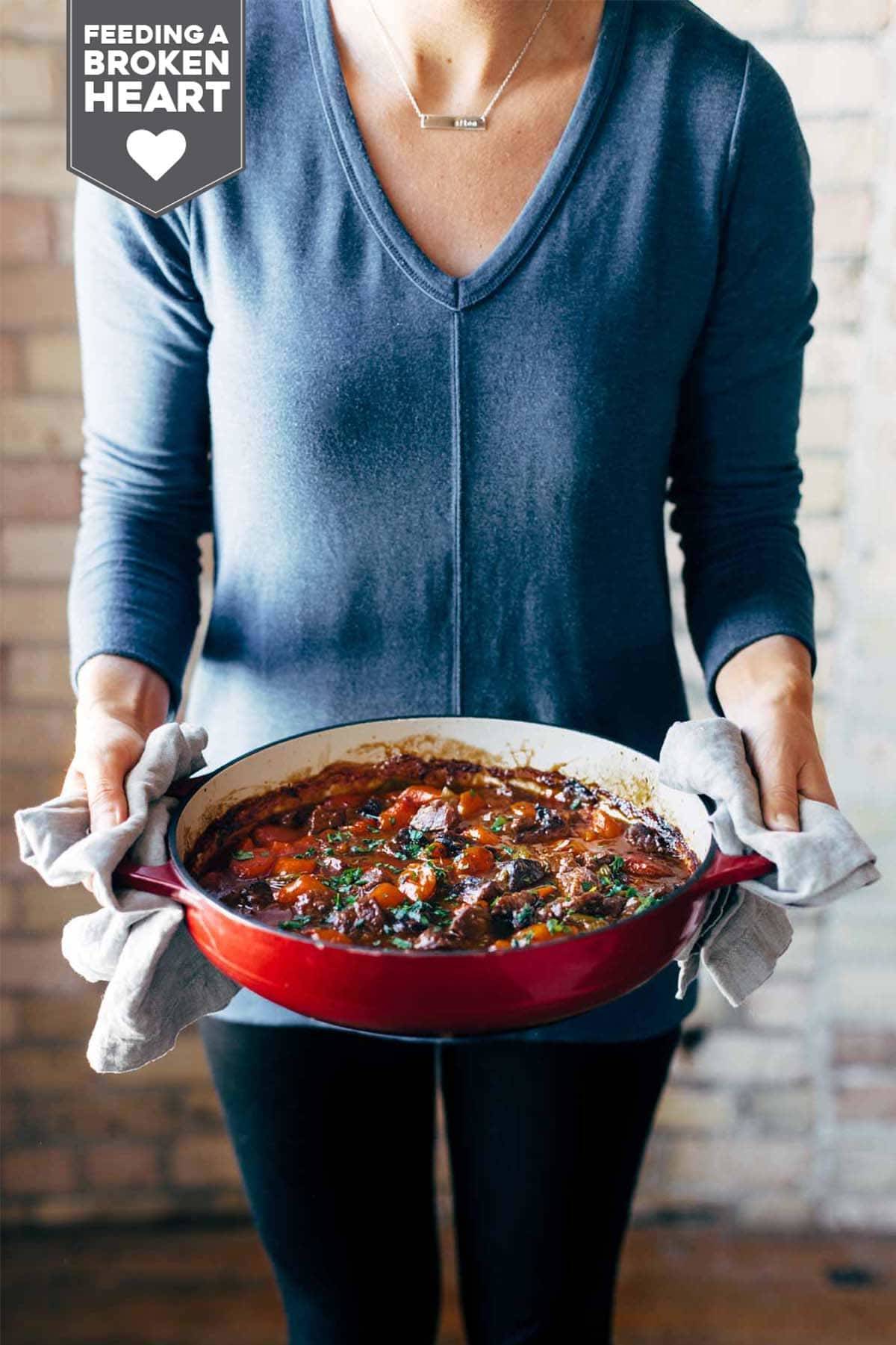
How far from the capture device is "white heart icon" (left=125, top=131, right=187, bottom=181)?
0.94m

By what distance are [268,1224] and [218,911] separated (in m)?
0.49

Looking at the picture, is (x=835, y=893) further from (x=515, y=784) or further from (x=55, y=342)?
(x=55, y=342)

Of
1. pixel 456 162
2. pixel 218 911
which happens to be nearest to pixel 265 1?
pixel 456 162

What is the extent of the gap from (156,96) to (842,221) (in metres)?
0.73

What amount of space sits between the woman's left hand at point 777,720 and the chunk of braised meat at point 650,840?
0.08m

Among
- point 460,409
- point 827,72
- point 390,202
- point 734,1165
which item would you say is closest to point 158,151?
point 390,202

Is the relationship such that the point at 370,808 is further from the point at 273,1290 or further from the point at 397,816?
the point at 273,1290

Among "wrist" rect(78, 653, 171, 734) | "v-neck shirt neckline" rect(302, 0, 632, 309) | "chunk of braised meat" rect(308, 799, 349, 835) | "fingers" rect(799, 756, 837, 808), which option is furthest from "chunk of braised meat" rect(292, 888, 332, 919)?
"v-neck shirt neckline" rect(302, 0, 632, 309)

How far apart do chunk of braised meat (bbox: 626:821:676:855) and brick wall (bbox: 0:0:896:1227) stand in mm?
638

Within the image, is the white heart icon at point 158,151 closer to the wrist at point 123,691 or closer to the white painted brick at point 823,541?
the wrist at point 123,691

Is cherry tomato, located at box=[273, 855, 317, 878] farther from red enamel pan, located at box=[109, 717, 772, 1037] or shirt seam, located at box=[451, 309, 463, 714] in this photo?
shirt seam, located at box=[451, 309, 463, 714]

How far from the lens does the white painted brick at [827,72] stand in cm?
131

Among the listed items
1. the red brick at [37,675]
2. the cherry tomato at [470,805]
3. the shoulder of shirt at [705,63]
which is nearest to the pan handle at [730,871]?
the cherry tomato at [470,805]

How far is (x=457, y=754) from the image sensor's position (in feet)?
3.17
